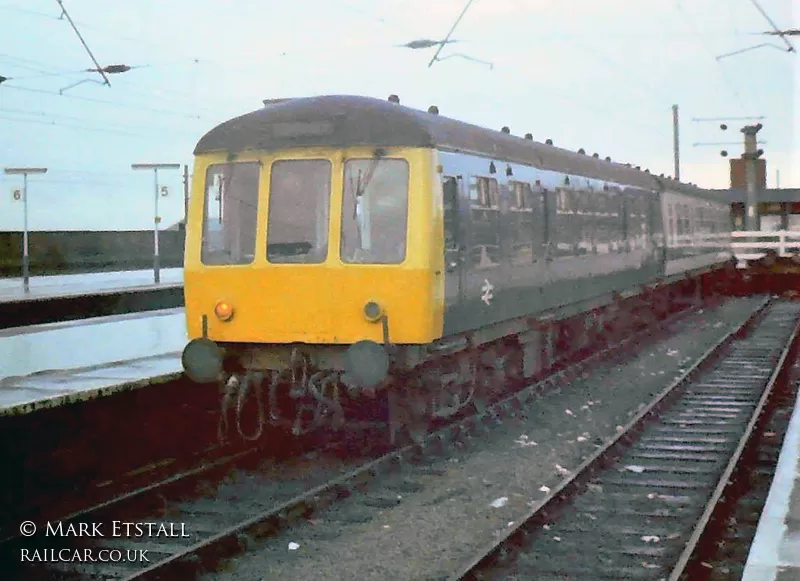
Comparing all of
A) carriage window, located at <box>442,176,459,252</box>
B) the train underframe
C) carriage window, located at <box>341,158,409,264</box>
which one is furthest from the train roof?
the train underframe

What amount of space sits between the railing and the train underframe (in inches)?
850

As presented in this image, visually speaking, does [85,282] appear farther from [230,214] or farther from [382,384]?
[382,384]

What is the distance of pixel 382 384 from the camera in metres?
9.70

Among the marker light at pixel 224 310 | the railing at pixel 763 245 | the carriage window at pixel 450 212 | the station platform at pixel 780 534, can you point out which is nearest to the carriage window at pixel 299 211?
the marker light at pixel 224 310

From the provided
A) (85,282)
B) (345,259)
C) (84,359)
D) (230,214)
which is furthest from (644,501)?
(85,282)

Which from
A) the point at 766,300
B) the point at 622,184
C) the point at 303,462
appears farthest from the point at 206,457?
the point at 766,300

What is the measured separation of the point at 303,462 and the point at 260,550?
2.74 m

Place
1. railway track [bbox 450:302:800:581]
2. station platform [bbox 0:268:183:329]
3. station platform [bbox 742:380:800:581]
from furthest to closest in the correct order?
station platform [bbox 0:268:183:329], railway track [bbox 450:302:800:581], station platform [bbox 742:380:800:581]

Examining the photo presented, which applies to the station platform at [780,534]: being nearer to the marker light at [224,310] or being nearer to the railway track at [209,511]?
the railway track at [209,511]

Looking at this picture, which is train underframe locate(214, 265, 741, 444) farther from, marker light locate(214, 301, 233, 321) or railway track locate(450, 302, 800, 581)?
railway track locate(450, 302, 800, 581)

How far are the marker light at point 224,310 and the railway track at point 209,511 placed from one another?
1.27 m

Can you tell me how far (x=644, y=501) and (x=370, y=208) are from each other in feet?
10.7

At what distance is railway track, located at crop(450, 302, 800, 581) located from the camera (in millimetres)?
7133

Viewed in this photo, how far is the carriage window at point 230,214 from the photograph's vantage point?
33.4 ft
